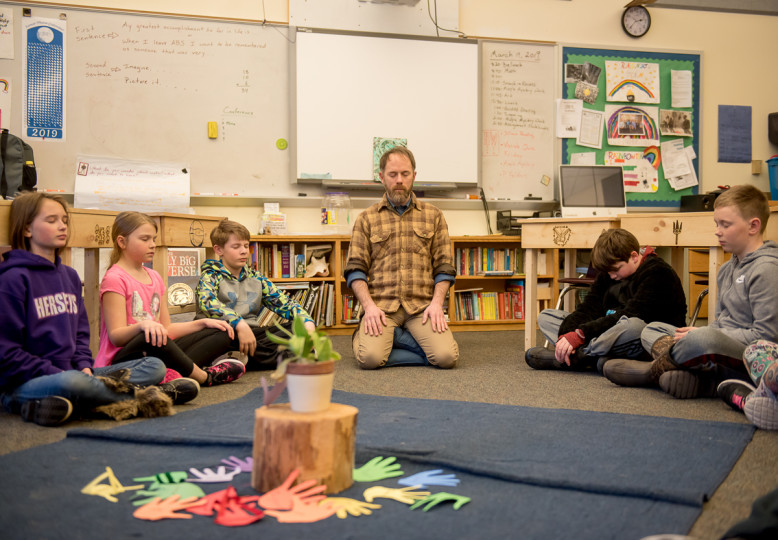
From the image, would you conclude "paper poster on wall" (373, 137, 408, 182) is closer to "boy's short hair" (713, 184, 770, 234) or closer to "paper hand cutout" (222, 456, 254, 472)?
"boy's short hair" (713, 184, 770, 234)

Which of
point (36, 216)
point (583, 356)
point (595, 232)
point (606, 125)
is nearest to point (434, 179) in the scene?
point (606, 125)

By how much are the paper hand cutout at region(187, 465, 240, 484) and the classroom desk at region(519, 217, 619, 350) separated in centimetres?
238

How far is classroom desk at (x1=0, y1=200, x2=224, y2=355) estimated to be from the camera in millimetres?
2762

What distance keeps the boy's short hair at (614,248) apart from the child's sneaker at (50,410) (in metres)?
2.17

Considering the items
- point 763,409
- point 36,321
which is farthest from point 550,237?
point 36,321

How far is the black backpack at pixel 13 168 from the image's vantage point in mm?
4027

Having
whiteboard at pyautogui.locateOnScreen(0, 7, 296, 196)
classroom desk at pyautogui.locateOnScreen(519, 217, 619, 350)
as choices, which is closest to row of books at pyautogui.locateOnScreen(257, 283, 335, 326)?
whiteboard at pyautogui.locateOnScreen(0, 7, 296, 196)

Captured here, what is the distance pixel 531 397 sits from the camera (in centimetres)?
246

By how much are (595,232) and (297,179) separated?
225 centimetres

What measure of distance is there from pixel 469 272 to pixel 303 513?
3.97 meters

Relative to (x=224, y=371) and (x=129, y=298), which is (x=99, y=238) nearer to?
(x=129, y=298)

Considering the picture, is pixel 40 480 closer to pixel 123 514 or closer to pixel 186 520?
pixel 123 514

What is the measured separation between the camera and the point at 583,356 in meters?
3.01

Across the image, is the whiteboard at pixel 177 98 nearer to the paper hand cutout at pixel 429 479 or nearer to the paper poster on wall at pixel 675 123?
the paper poster on wall at pixel 675 123
